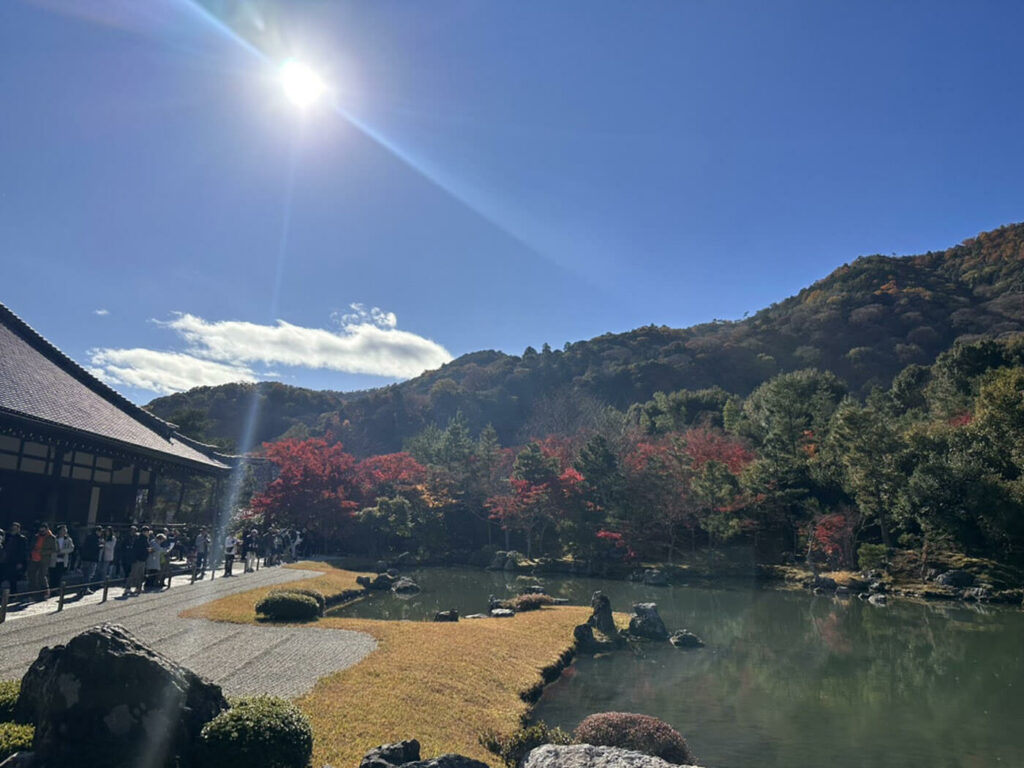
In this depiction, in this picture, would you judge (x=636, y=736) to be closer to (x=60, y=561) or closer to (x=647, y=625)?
(x=647, y=625)

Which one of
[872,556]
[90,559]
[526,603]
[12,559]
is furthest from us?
[872,556]

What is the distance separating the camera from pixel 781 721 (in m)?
11.6

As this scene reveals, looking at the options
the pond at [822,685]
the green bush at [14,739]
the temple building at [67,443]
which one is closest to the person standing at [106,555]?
the temple building at [67,443]

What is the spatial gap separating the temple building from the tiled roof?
40 mm

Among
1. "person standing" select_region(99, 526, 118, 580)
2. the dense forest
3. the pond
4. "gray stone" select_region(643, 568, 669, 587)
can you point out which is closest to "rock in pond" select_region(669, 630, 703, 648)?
the pond

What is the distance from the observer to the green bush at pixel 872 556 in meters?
32.2

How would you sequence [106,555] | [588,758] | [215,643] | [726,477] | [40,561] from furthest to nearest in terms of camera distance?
1. [726,477]
2. [106,555]
3. [40,561]
4. [215,643]
5. [588,758]

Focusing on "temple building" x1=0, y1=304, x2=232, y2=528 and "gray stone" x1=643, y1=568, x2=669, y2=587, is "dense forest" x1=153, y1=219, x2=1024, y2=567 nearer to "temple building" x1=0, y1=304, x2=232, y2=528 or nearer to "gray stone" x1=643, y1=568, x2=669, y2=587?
"gray stone" x1=643, y1=568, x2=669, y2=587

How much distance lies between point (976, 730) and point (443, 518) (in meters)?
35.3

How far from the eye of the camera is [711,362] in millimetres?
90312

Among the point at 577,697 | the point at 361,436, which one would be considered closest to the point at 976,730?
the point at 577,697

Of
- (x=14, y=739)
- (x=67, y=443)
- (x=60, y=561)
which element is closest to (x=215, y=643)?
(x=14, y=739)

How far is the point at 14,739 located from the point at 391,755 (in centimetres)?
397

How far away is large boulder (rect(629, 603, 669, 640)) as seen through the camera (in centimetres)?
1908
